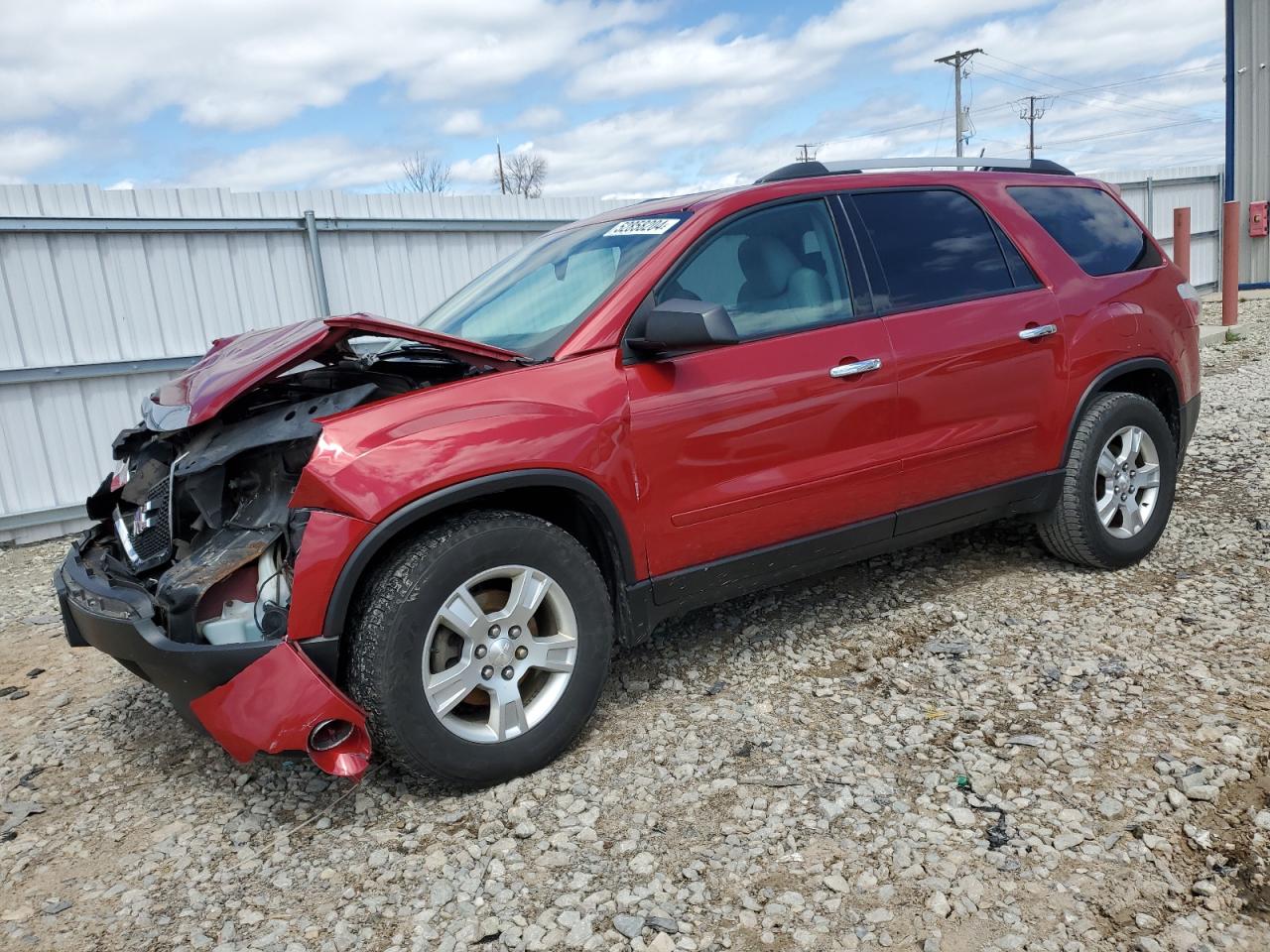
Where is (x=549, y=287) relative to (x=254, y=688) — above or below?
above

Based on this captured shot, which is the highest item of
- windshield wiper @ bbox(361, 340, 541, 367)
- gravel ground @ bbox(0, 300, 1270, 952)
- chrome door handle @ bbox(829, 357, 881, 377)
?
windshield wiper @ bbox(361, 340, 541, 367)

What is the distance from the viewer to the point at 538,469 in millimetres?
2934

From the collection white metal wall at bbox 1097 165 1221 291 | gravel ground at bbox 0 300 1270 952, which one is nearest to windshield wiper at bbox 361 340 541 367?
gravel ground at bbox 0 300 1270 952

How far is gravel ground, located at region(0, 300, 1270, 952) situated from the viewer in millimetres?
2400

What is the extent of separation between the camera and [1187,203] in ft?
60.3

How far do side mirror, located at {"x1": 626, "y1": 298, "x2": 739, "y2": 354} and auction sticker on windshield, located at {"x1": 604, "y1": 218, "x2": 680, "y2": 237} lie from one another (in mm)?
470

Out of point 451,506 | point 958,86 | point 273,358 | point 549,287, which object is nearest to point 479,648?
point 451,506

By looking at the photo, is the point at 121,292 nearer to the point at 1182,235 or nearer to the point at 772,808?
the point at 772,808

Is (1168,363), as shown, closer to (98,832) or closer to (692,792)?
(692,792)

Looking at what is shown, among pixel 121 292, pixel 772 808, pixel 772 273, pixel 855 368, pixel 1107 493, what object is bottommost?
pixel 772 808

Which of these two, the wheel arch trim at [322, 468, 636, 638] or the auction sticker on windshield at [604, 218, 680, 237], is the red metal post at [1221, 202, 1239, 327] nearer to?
the auction sticker on windshield at [604, 218, 680, 237]

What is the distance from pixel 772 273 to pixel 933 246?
0.84m

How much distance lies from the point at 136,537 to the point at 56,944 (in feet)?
3.95

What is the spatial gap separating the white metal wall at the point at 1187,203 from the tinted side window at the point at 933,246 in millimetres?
14757
